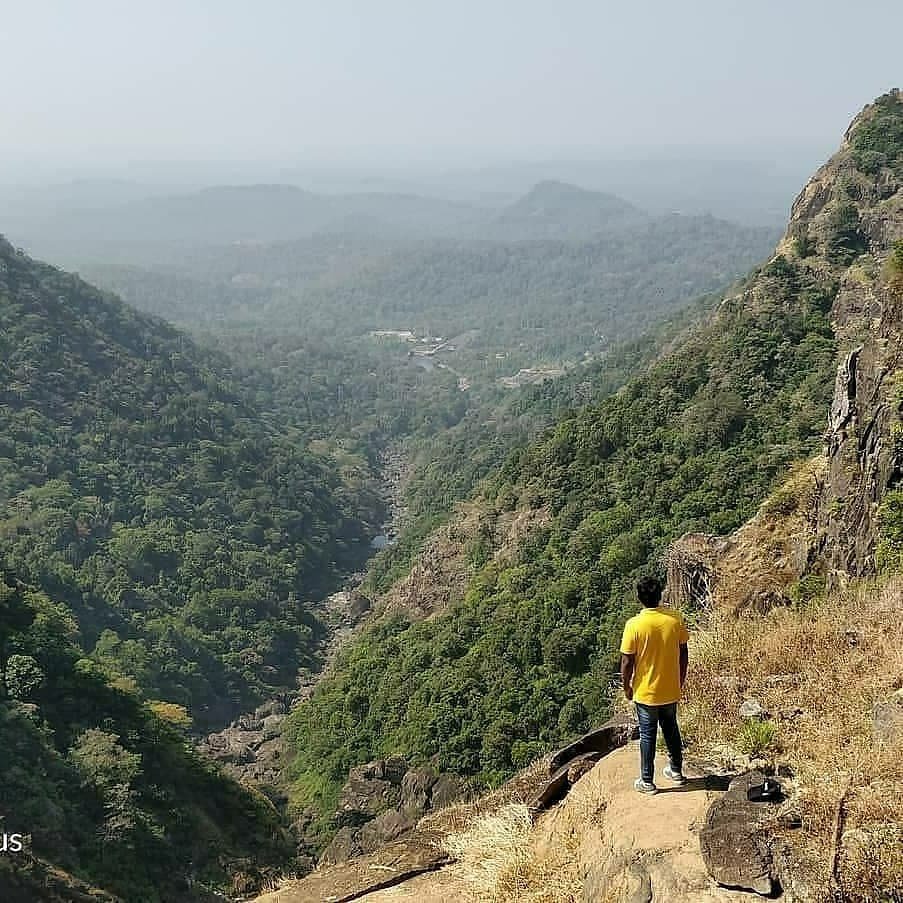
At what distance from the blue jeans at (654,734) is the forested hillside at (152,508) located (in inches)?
1525

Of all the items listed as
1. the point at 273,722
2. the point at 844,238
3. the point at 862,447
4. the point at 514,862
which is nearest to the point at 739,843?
the point at 514,862

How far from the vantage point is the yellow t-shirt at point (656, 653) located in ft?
22.6

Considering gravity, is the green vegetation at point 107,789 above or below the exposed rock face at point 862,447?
below

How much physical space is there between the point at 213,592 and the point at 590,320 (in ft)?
509

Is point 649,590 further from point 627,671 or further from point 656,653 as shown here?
point 627,671

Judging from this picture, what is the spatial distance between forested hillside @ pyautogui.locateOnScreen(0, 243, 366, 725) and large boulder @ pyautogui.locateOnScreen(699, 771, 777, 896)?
39613 millimetres

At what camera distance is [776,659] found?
8398mm

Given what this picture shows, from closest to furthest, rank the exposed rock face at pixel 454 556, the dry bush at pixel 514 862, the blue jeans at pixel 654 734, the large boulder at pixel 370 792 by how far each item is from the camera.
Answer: the dry bush at pixel 514 862
the blue jeans at pixel 654 734
the large boulder at pixel 370 792
the exposed rock face at pixel 454 556

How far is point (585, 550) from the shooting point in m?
36.1

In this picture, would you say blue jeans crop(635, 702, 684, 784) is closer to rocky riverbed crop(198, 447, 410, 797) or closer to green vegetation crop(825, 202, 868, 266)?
rocky riverbed crop(198, 447, 410, 797)

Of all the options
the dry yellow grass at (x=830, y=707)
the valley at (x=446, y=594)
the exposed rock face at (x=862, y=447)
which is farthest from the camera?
the exposed rock face at (x=862, y=447)

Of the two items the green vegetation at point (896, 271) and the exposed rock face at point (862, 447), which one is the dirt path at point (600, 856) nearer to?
the exposed rock face at point (862, 447)

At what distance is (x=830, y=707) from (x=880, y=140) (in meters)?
50.0

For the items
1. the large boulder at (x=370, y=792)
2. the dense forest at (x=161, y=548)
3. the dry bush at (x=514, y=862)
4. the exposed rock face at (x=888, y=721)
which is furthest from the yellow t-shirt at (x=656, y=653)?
the large boulder at (x=370, y=792)
